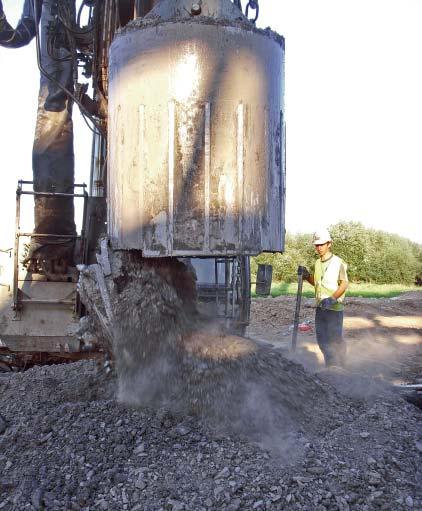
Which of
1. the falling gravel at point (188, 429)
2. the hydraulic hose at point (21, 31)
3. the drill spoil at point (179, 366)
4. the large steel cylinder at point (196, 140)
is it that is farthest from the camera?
the hydraulic hose at point (21, 31)

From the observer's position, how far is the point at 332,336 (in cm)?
703

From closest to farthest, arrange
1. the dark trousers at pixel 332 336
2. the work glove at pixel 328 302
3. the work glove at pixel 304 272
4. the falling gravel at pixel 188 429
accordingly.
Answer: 1. the falling gravel at pixel 188 429
2. the work glove at pixel 328 302
3. the dark trousers at pixel 332 336
4. the work glove at pixel 304 272

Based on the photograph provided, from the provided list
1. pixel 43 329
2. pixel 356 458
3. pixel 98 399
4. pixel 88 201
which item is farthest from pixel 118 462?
pixel 88 201

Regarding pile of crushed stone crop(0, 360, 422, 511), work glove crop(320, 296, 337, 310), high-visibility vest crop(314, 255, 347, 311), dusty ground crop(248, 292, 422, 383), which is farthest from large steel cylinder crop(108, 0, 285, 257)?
dusty ground crop(248, 292, 422, 383)

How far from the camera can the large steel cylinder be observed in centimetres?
343

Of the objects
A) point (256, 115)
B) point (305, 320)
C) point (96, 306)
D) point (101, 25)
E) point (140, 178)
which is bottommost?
point (305, 320)

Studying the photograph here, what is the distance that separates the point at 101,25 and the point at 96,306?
8.62 ft

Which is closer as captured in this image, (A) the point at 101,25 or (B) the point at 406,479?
(B) the point at 406,479

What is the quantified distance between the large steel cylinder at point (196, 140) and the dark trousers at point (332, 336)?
12.2 feet

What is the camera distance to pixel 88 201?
6.16 metres

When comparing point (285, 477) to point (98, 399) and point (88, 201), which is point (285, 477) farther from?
point (88, 201)

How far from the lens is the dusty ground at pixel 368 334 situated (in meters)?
8.55

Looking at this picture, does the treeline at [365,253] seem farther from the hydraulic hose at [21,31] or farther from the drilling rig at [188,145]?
the drilling rig at [188,145]

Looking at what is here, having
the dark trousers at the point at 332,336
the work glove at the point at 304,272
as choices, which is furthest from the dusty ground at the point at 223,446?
the work glove at the point at 304,272
